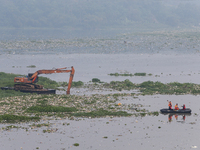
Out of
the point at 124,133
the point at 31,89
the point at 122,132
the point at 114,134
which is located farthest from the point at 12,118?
the point at 31,89

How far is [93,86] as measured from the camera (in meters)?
55.9

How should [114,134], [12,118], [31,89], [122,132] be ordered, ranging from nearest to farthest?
[114,134] → [122,132] → [12,118] → [31,89]

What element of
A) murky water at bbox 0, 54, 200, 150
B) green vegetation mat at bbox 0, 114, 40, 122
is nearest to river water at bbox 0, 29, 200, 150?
murky water at bbox 0, 54, 200, 150

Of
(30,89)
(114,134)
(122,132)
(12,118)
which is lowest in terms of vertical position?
(114,134)

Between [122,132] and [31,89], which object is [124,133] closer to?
[122,132]

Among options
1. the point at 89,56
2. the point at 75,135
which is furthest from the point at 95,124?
the point at 89,56

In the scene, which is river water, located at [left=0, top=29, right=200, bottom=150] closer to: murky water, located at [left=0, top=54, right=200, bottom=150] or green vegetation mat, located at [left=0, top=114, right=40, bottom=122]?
murky water, located at [left=0, top=54, right=200, bottom=150]

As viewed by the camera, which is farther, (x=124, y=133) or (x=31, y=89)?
(x=31, y=89)

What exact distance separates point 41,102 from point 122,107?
29.2 ft

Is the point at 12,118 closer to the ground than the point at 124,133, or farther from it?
farther from it

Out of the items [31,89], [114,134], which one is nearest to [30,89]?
[31,89]

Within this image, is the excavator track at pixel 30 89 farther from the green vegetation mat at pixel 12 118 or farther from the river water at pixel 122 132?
the green vegetation mat at pixel 12 118

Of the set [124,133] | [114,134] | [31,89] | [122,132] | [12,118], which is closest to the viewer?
[114,134]

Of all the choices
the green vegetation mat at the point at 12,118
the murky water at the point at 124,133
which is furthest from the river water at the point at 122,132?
the green vegetation mat at the point at 12,118
